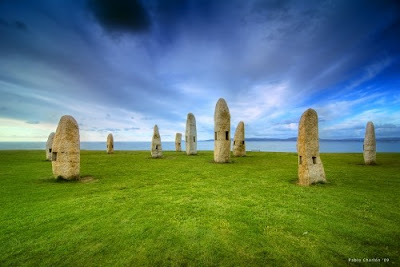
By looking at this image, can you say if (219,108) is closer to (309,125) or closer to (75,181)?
(309,125)

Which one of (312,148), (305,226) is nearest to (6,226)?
(305,226)

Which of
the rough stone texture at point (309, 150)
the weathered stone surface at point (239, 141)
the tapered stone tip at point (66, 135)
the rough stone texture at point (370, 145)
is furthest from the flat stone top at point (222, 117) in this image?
the rough stone texture at point (370, 145)

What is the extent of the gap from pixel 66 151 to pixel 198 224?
10.5m

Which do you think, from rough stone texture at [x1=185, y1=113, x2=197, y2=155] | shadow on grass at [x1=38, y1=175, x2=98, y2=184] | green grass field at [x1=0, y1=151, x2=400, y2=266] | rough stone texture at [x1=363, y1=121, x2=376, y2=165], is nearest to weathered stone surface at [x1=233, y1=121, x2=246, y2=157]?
rough stone texture at [x1=185, y1=113, x2=197, y2=155]

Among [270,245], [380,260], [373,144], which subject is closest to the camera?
[380,260]

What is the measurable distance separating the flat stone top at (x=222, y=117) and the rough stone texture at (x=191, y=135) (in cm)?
881

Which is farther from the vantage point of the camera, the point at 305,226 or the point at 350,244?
the point at 305,226

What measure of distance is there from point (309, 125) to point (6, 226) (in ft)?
46.1

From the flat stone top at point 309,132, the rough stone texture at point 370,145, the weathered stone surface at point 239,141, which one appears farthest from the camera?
the weathered stone surface at point 239,141

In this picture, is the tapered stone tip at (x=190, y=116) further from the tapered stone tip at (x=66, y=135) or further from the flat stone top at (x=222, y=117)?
the tapered stone tip at (x=66, y=135)

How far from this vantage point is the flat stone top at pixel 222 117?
20.9 m

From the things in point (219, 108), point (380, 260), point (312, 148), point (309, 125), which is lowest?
point (380, 260)

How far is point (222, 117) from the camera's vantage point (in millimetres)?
21016

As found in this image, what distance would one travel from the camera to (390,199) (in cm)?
889
